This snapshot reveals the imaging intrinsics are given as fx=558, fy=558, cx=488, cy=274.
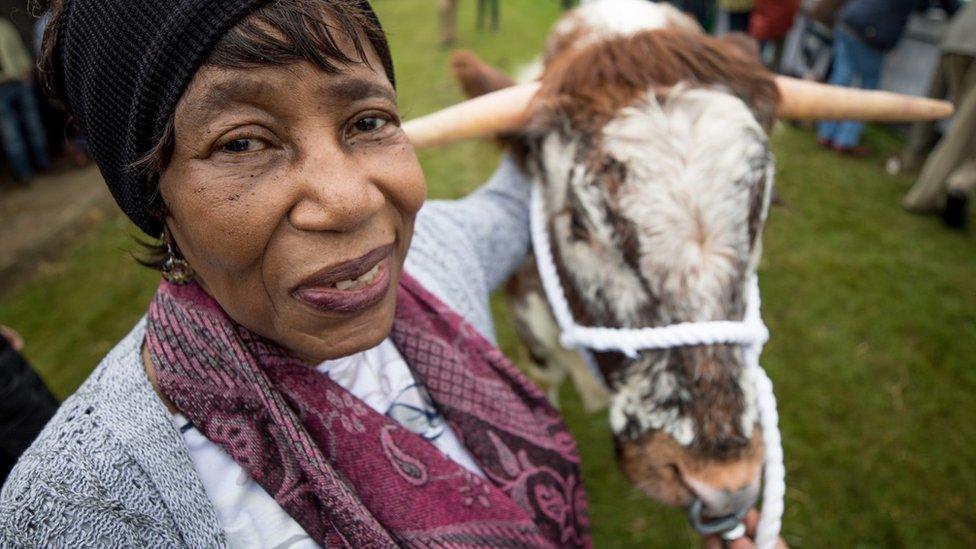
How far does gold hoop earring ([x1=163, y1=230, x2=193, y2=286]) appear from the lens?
1.01 meters

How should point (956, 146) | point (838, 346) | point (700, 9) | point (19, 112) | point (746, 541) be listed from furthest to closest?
1. point (700, 9)
2. point (19, 112)
3. point (956, 146)
4. point (838, 346)
5. point (746, 541)

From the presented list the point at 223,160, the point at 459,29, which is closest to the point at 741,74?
the point at 223,160

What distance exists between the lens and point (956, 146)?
5.16 metres

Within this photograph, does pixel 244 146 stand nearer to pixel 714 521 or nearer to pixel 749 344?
pixel 749 344

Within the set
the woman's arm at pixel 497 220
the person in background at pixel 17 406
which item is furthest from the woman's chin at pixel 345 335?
the person in background at pixel 17 406

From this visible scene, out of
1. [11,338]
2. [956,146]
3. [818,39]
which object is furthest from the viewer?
[818,39]

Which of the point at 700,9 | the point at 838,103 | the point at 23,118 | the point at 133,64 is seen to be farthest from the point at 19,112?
the point at 700,9

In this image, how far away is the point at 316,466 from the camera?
0.97 m

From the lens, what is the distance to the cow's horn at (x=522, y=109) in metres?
1.98

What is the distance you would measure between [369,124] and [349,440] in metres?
0.58

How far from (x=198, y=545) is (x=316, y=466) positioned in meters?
0.21

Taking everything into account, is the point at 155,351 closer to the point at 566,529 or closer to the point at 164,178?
the point at 164,178

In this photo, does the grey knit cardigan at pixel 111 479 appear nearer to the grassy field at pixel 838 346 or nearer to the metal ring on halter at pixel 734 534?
the metal ring on halter at pixel 734 534

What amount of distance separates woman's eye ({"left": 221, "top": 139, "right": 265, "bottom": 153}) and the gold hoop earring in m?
0.26
